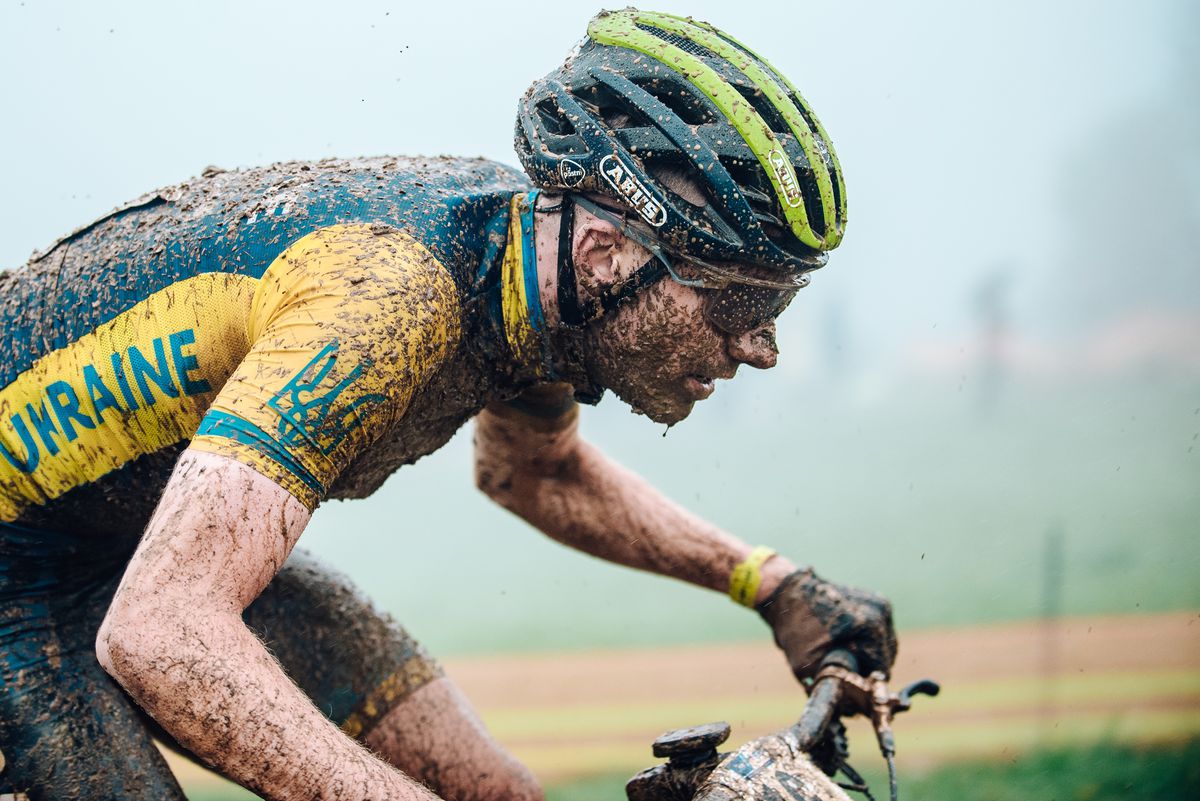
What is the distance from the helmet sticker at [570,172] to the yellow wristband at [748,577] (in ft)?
4.00

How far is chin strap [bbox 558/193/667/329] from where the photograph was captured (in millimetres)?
2586

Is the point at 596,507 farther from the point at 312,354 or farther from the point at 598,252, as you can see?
the point at 312,354

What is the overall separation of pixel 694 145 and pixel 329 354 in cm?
92

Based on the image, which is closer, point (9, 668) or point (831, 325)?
point (9, 668)

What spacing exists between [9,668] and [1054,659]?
24.8 ft

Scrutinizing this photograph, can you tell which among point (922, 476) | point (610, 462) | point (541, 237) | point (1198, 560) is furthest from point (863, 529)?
point (541, 237)

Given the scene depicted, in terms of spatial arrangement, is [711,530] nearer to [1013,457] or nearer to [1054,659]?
[1054,659]

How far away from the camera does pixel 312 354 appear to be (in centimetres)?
205

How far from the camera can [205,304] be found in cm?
233

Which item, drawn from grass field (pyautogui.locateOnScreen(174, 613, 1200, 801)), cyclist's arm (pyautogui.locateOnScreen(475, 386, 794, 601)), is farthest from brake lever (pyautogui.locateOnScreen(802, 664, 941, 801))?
grass field (pyautogui.locateOnScreen(174, 613, 1200, 801))

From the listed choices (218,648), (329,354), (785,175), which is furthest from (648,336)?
(218,648)

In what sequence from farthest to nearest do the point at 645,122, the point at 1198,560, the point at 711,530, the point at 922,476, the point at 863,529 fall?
the point at 922,476 < the point at 863,529 < the point at 1198,560 < the point at 711,530 < the point at 645,122

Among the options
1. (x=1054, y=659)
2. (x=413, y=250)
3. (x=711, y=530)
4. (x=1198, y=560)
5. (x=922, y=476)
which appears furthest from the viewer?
(x=922, y=476)

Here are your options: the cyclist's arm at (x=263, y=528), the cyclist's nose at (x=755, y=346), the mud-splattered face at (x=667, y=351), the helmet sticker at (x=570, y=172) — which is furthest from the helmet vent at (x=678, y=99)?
the cyclist's arm at (x=263, y=528)
